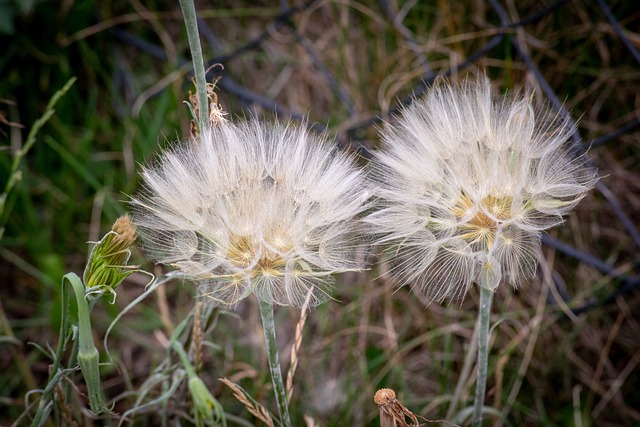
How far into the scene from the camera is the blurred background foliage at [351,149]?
6.56 ft

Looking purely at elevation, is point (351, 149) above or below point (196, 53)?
above

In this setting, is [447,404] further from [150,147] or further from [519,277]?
[150,147]

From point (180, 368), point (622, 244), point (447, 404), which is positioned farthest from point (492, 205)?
point (622, 244)

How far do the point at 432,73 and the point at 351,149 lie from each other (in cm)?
39

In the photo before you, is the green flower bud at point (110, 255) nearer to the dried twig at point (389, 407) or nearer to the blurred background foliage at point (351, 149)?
the dried twig at point (389, 407)

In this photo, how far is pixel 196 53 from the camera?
943 millimetres

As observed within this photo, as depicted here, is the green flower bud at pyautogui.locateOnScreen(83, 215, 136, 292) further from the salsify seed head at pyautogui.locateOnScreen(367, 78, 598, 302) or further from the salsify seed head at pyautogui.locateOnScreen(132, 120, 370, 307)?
the salsify seed head at pyautogui.locateOnScreen(367, 78, 598, 302)

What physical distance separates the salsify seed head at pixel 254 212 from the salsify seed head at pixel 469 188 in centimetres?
6

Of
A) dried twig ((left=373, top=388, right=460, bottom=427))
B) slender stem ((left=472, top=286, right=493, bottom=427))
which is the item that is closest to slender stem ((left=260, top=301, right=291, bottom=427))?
dried twig ((left=373, top=388, right=460, bottom=427))

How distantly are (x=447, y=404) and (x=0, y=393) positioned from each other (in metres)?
1.22

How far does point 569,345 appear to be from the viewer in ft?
6.71

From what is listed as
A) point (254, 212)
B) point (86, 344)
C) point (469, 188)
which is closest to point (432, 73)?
point (469, 188)

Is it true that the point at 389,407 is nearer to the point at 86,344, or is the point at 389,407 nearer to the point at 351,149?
the point at 86,344

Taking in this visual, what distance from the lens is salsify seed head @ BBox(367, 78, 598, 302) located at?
3.30ft
